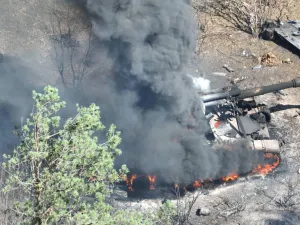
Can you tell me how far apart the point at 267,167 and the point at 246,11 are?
9.35 metres

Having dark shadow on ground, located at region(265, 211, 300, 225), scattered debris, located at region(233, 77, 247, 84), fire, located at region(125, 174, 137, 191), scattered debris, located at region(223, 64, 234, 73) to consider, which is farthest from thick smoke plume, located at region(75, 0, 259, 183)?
scattered debris, located at region(223, 64, 234, 73)

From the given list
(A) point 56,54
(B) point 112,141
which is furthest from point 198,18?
(B) point 112,141

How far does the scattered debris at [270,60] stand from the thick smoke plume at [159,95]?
18.2ft

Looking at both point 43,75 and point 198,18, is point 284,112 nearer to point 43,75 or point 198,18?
point 198,18

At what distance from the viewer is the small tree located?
7.72 meters

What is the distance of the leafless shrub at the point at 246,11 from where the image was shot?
21.9 meters

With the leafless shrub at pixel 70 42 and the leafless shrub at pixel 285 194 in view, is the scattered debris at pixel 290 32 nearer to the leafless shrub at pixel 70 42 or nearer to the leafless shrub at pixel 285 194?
the leafless shrub at pixel 285 194

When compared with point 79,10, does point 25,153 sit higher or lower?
lower

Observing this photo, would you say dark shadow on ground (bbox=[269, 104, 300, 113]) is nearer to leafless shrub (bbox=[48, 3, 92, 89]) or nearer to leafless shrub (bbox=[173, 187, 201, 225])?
leafless shrub (bbox=[173, 187, 201, 225])

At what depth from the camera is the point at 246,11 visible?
895 inches

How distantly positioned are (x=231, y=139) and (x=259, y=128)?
1.17 meters

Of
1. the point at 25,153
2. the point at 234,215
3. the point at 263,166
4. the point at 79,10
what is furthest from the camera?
the point at 79,10

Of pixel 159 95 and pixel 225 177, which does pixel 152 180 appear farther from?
pixel 159 95

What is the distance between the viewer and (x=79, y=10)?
2153 centimetres
